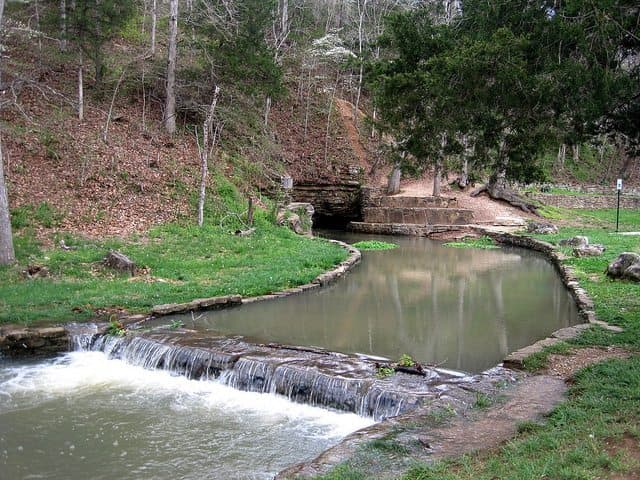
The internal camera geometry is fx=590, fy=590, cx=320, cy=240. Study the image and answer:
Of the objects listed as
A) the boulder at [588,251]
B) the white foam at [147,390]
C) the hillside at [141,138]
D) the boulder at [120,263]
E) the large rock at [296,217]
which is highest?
the hillside at [141,138]

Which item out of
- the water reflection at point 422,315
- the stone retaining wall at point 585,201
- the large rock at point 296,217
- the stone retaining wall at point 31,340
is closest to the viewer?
the stone retaining wall at point 31,340

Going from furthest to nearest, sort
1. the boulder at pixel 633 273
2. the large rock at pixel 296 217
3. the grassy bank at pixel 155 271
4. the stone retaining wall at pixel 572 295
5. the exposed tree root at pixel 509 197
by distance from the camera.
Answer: the exposed tree root at pixel 509 197, the large rock at pixel 296 217, the boulder at pixel 633 273, the grassy bank at pixel 155 271, the stone retaining wall at pixel 572 295

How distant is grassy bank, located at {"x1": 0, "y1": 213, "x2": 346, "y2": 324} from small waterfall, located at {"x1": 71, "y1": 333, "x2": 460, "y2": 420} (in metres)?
1.48

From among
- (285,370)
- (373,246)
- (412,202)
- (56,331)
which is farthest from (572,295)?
(412,202)

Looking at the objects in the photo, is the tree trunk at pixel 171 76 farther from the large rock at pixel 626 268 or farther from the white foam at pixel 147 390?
the large rock at pixel 626 268

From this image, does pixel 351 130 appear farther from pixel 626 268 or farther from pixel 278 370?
pixel 278 370

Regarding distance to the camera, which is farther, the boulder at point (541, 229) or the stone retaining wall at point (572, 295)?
the boulder at point (541, 229)

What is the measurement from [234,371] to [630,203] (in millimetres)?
34333

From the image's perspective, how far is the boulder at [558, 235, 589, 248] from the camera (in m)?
18.0

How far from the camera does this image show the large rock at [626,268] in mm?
12242

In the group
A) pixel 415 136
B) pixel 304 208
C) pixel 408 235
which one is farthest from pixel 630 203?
pixel 415 136

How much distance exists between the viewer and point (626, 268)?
1252 cm

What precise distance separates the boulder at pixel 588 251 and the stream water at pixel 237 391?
2.85 metres

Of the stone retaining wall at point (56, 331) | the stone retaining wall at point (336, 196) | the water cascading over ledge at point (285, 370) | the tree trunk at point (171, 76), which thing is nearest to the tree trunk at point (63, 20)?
the tree trunk at point (171, 76)
